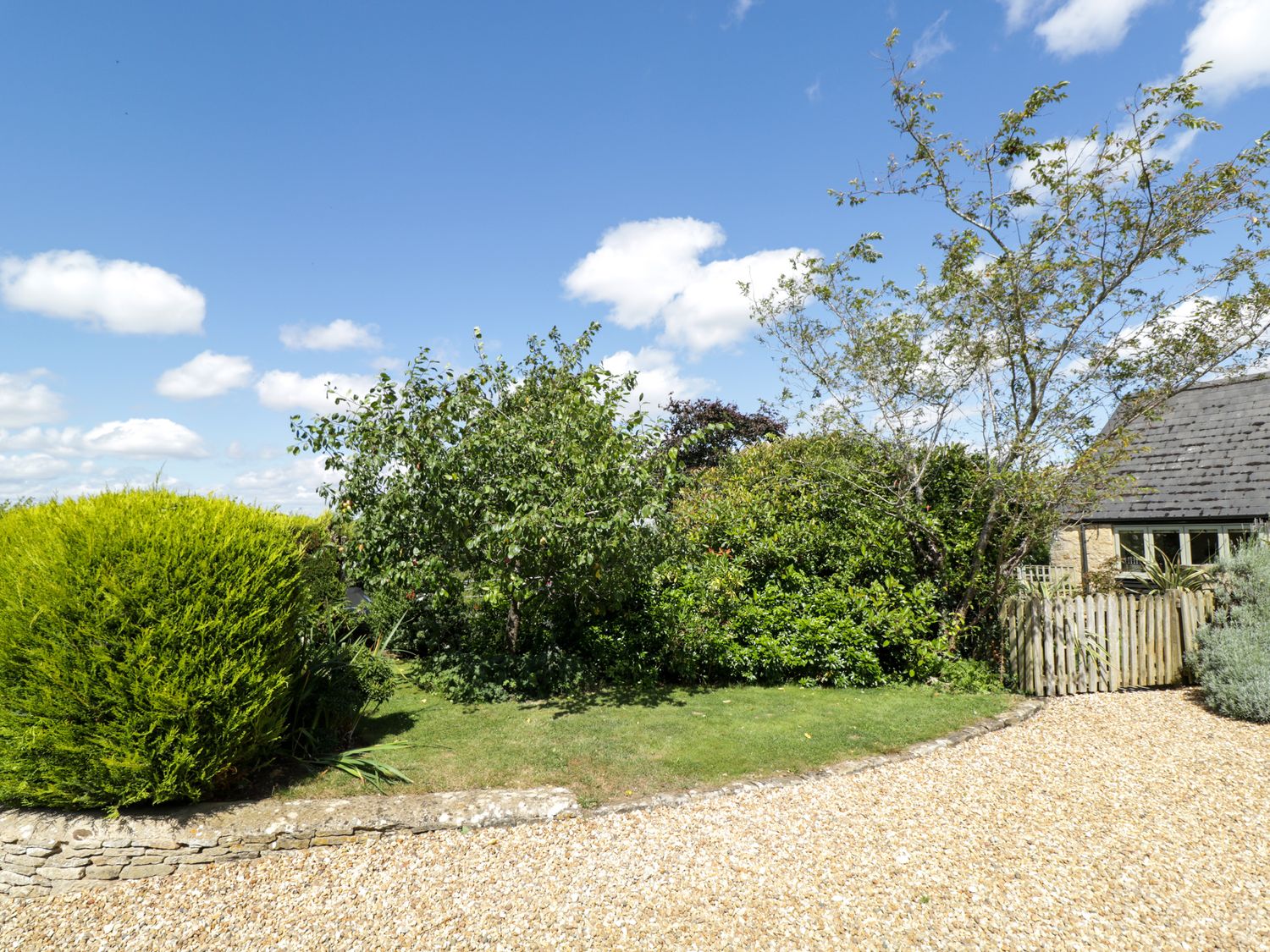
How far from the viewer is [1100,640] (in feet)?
29.4

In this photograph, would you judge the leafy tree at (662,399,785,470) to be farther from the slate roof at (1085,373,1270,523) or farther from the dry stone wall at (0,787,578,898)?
the dry stone wall at (0,787,578,898)

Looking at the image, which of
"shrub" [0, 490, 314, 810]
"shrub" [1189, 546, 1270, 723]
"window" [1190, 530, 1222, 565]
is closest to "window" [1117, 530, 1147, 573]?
"window" [1190, 530, 1222, 565]

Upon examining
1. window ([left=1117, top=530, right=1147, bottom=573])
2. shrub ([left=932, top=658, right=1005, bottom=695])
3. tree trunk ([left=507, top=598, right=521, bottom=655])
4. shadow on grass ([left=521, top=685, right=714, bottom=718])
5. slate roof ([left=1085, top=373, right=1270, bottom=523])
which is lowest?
shadow on grass ([left=521, top=685, right=714, bottom=718])

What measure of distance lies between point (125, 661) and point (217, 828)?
53.9 inches

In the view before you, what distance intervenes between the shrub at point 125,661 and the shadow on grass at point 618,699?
11.7 ft

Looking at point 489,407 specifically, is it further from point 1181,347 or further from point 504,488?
point 1181,347

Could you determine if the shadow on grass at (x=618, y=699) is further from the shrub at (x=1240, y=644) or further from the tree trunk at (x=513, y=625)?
the shrub at (x=1240, y=644)

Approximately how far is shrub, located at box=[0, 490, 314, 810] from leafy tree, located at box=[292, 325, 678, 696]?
2768mm

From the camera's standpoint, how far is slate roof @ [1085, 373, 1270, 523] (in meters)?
12.0

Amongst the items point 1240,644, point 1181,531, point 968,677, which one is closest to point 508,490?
point 968,677

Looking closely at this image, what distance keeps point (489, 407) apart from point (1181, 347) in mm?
9344

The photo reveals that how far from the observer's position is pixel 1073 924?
154 inches

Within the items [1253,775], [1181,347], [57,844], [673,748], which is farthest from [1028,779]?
[57,844]

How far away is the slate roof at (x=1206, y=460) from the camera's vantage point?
12.0 metres
